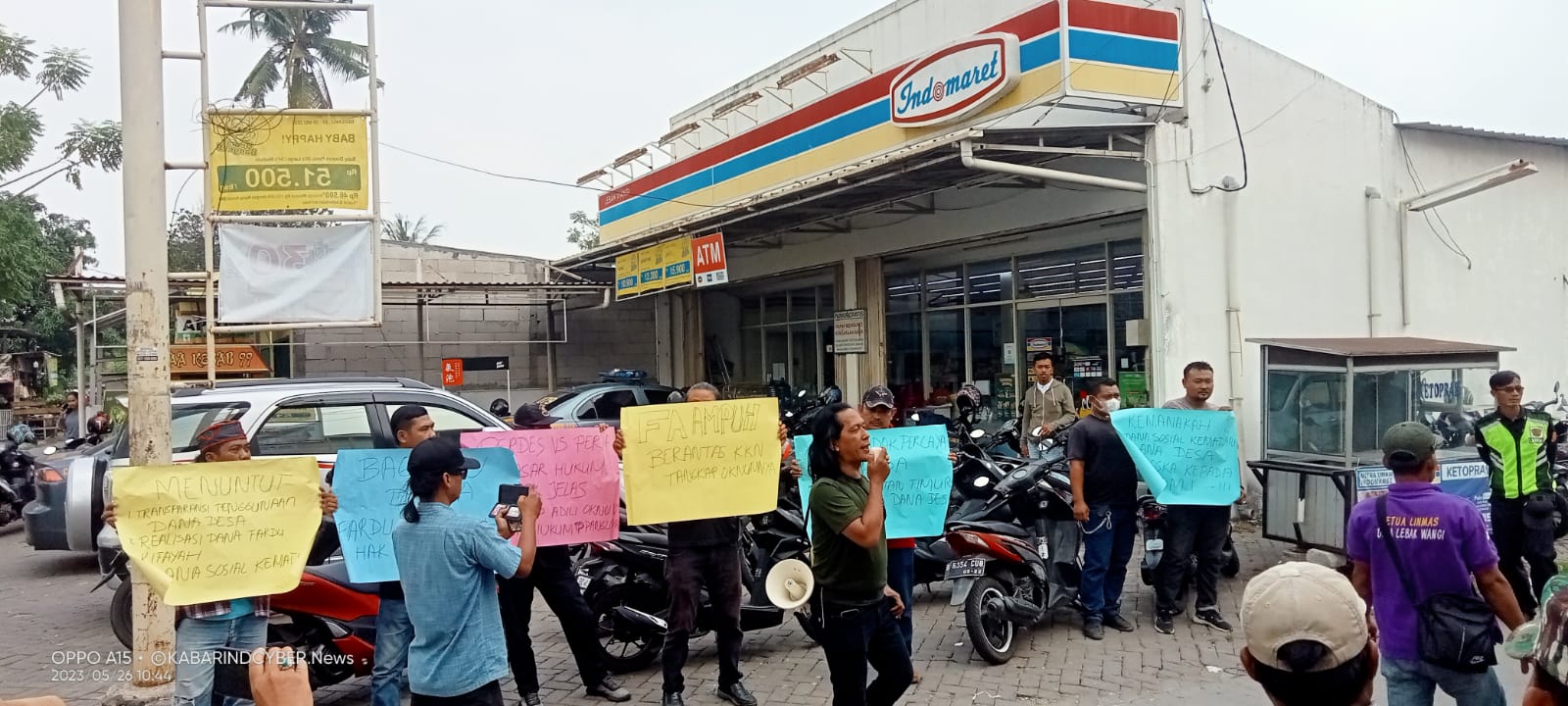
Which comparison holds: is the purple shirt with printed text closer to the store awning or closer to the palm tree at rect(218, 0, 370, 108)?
the store awning

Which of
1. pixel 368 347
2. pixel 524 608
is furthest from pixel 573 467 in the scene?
pixel 368 347

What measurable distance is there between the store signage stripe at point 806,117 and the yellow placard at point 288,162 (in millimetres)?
6195

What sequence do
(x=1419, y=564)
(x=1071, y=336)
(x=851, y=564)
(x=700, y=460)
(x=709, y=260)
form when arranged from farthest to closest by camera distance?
1. (x=709, y=260)
2. (x=1071, y=336)
3. (x=700, y=460)
4. (x=851, y=564)
5. (x=1419, y=564)

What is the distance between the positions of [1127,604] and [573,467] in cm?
405

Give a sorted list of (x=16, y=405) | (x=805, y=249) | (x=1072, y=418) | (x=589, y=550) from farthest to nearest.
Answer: (x=16, y=405) < (x=805, y=249) < (x=1072, y=418) < (x=589, y=550)

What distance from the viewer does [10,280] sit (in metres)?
13.7

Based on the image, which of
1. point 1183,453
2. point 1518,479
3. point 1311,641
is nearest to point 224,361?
→ point 1183,453

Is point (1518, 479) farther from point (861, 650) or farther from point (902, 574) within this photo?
point (861, 650)

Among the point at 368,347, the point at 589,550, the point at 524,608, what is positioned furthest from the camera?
the point at 368,347

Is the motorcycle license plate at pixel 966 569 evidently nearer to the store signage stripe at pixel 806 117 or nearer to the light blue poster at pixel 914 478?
the light blue poster at pixel 914 478

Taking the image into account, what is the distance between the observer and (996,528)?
6.06 metres

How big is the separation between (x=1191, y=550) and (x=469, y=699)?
4.65 m

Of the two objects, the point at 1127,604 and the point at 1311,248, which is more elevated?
the point at 1311,248

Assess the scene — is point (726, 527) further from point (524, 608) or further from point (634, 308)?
point (634, 308)
